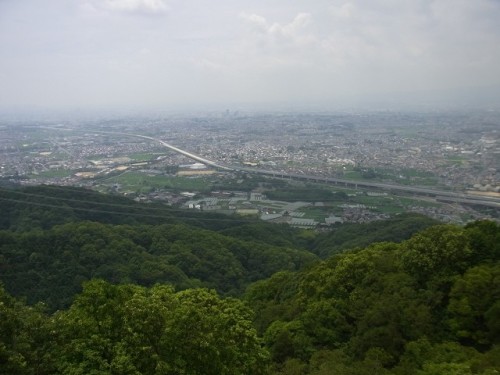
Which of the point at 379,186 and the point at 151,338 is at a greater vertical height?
the point at 151,338

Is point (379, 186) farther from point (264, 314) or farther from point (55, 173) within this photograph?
point (55, 173)

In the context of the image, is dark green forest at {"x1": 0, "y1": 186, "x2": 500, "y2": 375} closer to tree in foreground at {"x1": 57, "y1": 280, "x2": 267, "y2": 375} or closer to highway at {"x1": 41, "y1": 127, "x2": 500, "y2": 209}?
tree in foreground at {"x1": 57, "y1": 280, "x2": 267, "y2": 375}

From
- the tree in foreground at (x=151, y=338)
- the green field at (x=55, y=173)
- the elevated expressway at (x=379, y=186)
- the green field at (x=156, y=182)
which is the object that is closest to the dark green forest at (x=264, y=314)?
the tree in foreground at (x=151, y=338)

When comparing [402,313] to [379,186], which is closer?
[402,313]

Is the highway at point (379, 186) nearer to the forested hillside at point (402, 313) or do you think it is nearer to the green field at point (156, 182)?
the green field at point (156, 182)

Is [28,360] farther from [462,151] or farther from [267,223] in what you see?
[462,151]

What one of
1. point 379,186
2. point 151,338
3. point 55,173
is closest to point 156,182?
point 55,173

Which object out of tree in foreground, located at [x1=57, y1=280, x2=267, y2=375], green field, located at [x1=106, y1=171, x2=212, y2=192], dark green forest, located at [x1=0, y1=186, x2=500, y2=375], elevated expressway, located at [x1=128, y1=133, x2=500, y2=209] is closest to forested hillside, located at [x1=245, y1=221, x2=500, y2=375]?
dark green forest, located at [x1=0, y1=186, x2=500, y2=375]

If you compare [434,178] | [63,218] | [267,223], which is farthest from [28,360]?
[434,178]
